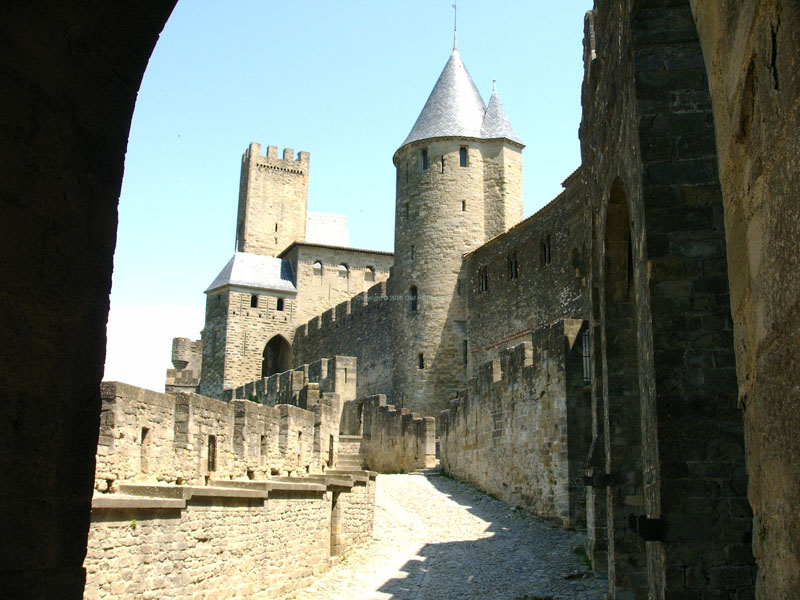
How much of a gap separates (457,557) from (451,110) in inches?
857

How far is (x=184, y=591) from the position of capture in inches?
400

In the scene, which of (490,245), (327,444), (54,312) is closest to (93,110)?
(54,312)

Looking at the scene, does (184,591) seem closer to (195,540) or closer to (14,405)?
(195,540)

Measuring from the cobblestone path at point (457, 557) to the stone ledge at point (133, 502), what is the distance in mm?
3517

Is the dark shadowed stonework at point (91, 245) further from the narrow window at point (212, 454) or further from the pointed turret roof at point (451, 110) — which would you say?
the pointed turret roof at point (451, 110)

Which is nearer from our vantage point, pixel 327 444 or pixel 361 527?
pixel 361 527

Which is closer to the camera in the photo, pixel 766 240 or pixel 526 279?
pixel 766 240

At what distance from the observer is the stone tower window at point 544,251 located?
2580 centimetres

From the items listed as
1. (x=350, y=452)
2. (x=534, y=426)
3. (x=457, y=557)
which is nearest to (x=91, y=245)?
(x=457, y=557)

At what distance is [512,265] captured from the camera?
27969mm

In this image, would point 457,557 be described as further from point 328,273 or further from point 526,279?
point 328,273

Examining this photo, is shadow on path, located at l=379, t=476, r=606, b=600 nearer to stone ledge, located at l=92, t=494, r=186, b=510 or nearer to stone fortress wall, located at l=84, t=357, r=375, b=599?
stone fortress wall, located at l=84, t=357, r=375, b=599

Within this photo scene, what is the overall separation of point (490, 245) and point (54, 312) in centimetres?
2712

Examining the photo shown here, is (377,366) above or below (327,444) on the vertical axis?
above
